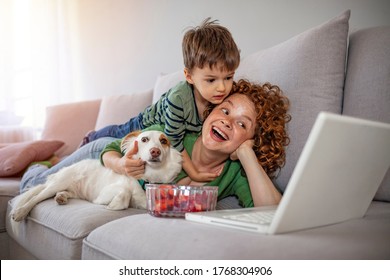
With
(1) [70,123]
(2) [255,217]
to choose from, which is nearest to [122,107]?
(1) [70,123]

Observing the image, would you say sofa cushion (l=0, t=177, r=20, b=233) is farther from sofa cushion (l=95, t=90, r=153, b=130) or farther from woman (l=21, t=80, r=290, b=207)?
sofa cushion (l=95, t=90, r=153, b=130)

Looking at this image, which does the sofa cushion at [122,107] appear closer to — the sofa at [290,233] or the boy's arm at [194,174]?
the sofa at [290,233]

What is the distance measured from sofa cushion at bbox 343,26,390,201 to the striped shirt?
584 millimetres

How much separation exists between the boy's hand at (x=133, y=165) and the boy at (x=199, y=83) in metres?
0.16

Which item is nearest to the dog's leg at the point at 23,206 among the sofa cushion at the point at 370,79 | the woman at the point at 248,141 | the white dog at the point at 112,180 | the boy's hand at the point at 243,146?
the white dog at the point at 112,180

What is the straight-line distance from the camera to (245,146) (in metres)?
1.50

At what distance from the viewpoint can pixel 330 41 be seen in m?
1.51

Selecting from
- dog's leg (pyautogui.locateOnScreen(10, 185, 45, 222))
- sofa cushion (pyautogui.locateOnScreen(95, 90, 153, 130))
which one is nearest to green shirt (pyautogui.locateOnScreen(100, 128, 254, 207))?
dog's leg (pyautogui.locateOnScreen(10, 185, 45, 222))

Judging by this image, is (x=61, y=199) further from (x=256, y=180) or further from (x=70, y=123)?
(x=70, y=123)

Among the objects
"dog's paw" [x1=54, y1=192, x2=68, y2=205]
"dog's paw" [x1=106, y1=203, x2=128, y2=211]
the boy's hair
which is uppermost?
the boy's hair

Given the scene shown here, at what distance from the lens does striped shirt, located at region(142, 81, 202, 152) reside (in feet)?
5.29

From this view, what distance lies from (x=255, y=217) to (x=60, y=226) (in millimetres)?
715
